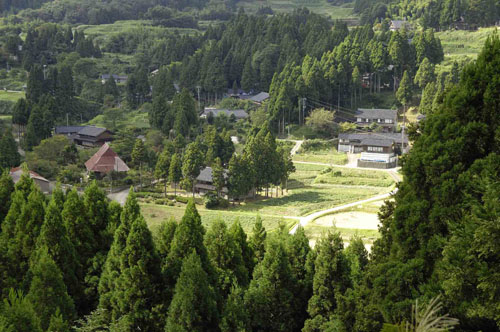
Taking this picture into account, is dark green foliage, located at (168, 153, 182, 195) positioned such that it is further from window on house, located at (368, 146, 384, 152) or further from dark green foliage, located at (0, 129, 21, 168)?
window on house, located at (368, 146, 384, 152)

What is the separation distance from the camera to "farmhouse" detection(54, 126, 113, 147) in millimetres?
50812

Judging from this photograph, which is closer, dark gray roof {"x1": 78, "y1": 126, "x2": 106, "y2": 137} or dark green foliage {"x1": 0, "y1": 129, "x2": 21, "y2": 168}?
dark green foliage {"x1": 0, "y1": 129, "x2": 21, "y2": 168}

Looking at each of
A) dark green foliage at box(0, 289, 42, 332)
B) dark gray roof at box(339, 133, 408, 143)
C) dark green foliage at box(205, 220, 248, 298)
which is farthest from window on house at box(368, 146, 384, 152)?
dark green foliage at box(0, 289, 42, 332)

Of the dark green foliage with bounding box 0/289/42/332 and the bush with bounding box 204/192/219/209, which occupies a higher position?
the dark green foliage with bounding box 0/289/42/332

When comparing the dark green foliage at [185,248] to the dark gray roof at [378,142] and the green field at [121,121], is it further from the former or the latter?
the green field at [121,121]

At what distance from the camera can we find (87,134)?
167ft

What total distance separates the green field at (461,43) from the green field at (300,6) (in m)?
44.2

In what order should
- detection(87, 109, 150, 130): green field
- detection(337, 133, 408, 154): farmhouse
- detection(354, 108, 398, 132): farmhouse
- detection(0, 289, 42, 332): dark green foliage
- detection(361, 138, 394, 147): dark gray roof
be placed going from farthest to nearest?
detection(87, 109, 150, 130): green field, detection(354, 108, 398, 132): farmhouse, detection(337, 133, 408, 154): farmhouse, detection(361, 138, 394, 147): dark gray roof, detection(0, 289, 42, 332): dark green foliage

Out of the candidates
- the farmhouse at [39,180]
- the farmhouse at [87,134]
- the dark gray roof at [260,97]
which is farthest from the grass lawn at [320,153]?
A: the farmhouse at [39,180]

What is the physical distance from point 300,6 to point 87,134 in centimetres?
9182

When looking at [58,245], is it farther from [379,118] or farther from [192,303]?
[379,118]

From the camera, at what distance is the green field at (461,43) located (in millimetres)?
66125

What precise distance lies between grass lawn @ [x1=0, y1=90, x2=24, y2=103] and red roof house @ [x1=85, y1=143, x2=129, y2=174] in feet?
75.9

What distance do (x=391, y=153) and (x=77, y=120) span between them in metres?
32.3
